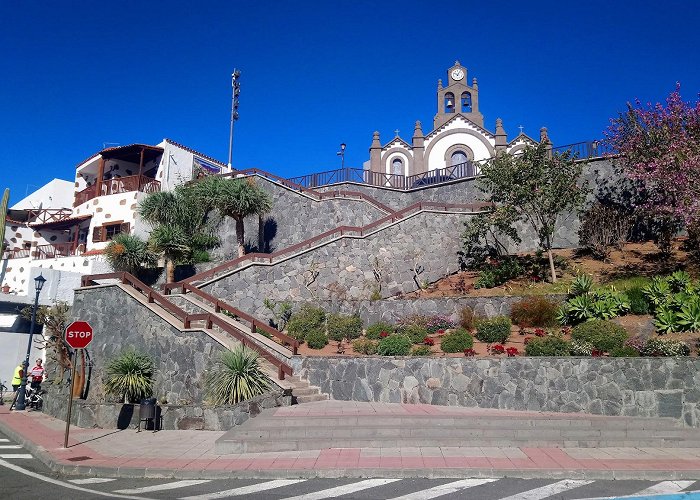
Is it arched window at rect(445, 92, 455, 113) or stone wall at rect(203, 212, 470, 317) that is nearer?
stone wall at rect(203, 212, 470, 317)

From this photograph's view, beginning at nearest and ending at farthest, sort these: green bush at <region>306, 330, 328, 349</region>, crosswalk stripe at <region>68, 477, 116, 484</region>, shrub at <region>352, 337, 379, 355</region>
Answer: crosswalk stripe at <region>68, 477, 116, 484</region> < shrub at <region>352, 337, 379, 355</region> < green bush at <region>306, 330, 328, 349</region>

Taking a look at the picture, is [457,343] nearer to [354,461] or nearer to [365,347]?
[365,347]

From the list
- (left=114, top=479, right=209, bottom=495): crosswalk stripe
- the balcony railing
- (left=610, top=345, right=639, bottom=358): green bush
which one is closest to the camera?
(left=114, top=479, right=209, bottom=495): crosswalk stripe

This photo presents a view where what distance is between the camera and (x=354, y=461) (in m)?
10.1

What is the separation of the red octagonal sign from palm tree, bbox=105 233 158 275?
11.9m

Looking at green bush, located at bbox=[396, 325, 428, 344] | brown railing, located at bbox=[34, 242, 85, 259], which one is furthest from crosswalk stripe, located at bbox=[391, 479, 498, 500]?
brown railing, located at bbox=[34, 242, 85, 259]

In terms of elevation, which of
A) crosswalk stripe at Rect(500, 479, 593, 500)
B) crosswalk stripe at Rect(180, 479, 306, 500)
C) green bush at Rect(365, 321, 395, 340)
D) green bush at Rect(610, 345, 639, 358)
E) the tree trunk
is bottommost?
crosswalk stripe at Rect(180, 479, 306, 500)

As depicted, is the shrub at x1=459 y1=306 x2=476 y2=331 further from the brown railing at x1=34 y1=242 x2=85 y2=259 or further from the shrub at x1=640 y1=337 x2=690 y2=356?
the brown railing at x1=34 y1=242 x2=85 y2=259

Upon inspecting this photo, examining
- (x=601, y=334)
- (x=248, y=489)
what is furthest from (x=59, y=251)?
(x=601, y=334)

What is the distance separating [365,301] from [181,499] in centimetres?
1286

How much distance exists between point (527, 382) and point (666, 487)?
16.7 feet

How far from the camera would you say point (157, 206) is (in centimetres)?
2630

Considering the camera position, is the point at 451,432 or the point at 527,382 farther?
the point at 527,382

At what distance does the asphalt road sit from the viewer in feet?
27.0
